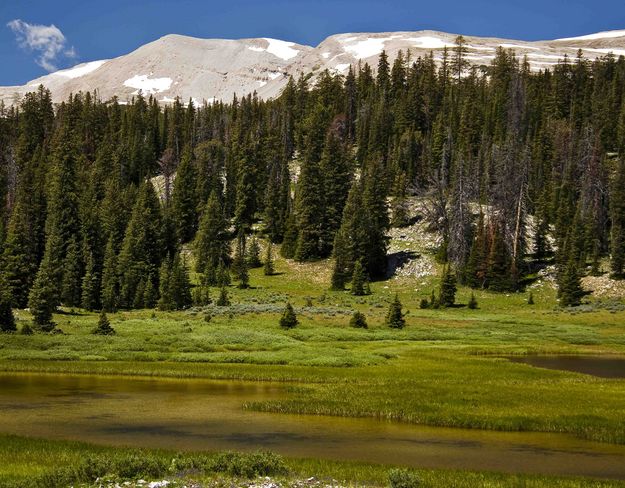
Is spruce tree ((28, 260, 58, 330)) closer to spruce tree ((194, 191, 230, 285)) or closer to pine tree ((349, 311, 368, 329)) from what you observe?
pine tree ((349, 311, 368, 329))

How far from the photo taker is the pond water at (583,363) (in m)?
43.3

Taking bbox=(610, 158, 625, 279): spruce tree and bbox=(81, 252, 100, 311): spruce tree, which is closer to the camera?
bbox=(81, 252, 100, 311): spruce tree

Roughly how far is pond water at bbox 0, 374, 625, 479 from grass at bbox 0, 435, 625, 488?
191 cm

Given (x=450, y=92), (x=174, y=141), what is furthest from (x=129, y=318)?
(x=450, y=92)

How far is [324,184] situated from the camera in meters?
112

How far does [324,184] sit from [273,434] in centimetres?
8909

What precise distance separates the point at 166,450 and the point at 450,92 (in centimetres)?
14254

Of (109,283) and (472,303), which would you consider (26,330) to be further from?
(472,303)

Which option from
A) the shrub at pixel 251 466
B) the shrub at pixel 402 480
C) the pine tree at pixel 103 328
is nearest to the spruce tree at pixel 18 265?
the pine tree at pixel 103 328

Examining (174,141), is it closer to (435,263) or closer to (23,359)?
(435,263)

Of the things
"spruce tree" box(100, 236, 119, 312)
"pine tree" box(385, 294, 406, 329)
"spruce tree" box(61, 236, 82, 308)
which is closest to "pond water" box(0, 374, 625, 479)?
"pine tree" box(385, 294, 406, 329)

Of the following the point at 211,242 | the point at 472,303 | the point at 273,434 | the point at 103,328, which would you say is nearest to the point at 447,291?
the point at 472,303

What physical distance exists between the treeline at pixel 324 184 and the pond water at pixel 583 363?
30.8m

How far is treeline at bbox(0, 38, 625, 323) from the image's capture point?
85812 millimetres
